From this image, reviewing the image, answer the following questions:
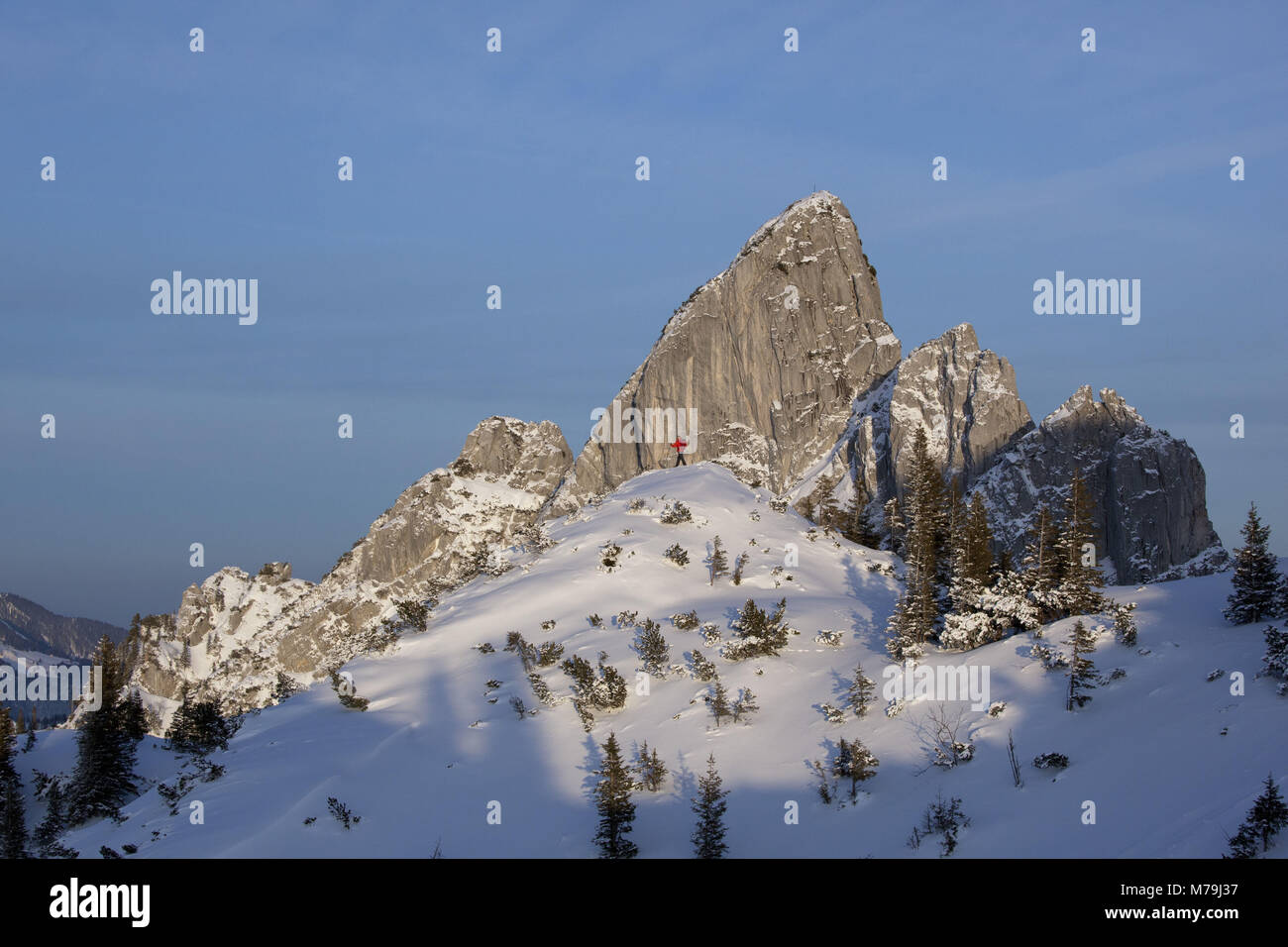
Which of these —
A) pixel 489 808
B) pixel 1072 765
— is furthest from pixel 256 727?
pixel 1072 765

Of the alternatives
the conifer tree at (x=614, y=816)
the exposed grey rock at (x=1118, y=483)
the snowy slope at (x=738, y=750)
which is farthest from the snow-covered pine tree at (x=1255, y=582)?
the exposed grey rock at (x=1118, y=483)

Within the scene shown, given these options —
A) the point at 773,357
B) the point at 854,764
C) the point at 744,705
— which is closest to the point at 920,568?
the point at 744,705

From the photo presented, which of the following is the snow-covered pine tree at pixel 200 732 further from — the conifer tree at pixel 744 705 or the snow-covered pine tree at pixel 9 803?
the conifer tree at pixel 744 705

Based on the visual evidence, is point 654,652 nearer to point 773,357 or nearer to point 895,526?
point 895,526

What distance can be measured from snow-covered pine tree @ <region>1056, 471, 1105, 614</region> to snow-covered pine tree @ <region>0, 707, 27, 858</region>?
38.3 meters

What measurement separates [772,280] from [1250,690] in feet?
397

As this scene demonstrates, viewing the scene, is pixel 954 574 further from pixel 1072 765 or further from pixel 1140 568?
pixel 1140 568

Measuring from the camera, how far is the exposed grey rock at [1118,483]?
107 metres

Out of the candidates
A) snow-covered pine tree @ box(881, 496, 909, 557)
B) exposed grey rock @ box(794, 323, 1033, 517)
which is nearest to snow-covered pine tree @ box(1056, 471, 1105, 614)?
snow-covered pine tree @ box(881, 496, 909, 557)

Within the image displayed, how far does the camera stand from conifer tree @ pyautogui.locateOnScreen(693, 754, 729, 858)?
1054 inches

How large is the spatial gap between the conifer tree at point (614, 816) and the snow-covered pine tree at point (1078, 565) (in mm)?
18287

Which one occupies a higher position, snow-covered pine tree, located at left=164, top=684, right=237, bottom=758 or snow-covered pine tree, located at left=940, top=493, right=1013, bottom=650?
snow-covered pine tree, located at left=940, top=493, right=1013, bottom=650

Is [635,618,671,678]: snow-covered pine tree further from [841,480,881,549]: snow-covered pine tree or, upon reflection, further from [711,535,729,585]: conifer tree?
[841,480,881,549]: snow-covered pine tree

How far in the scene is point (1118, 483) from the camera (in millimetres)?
109688
